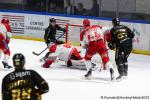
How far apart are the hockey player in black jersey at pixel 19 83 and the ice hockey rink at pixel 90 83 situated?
10.2ft

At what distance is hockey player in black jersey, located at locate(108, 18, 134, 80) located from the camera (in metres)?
9.74

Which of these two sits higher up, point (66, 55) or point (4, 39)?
point (4, 39)

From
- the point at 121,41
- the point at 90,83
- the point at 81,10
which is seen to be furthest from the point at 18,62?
the point at 81,10

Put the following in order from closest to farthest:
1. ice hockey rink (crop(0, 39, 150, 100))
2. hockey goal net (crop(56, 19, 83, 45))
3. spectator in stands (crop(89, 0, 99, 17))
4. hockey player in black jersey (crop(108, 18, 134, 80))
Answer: ice hockey rink (crop(0, 39, 150, 100)) → hockey player in black jersey (crop(108, 18, 134, 80)) → hockey goal net (crop(56, 19, 83, 45)) → spectator in stands (crop(89, 0, 99, 17))

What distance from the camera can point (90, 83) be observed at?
9.77 meters

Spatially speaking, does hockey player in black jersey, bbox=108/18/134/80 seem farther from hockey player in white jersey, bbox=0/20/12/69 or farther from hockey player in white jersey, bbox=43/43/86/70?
hockey player in white jersey, bbox=0/20/12/69

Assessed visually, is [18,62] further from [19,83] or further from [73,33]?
[73,33]

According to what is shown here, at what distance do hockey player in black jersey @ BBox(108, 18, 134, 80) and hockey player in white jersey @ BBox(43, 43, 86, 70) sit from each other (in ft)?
4.27

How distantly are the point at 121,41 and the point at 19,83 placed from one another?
478 centimetres

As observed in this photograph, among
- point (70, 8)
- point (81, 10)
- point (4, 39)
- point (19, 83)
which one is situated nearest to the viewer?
point (19, 83)

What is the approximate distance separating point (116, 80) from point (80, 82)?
2.34 ft

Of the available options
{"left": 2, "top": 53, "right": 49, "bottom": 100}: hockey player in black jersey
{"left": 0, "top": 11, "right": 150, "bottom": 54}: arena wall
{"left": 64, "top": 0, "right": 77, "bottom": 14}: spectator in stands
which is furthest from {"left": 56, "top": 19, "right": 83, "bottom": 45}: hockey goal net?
{"left": 2, "top": 53, "right": 49, "bottom": 100}: hockey player in black jersey

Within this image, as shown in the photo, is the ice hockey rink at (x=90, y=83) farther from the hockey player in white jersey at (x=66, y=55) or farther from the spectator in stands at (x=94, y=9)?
the spectator in stands at (x=94, y=9)

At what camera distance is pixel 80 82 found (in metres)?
9.89
